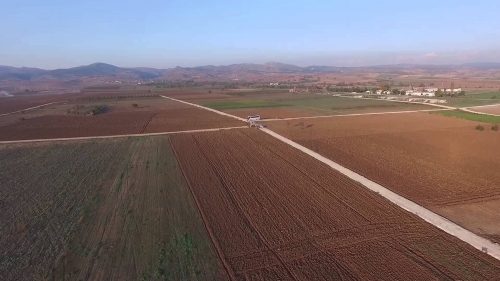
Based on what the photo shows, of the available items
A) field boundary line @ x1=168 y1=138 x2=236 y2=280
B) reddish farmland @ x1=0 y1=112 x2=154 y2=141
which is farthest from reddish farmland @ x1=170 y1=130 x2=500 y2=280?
reddish farmland @ x1=0 y1=112 x2=154 y2=141

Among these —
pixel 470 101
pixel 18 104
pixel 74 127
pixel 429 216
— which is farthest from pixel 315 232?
pixel 18 104

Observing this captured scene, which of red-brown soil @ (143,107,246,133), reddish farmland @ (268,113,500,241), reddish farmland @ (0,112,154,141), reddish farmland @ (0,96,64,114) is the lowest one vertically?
reddish farmland @ (268,113,500,241)

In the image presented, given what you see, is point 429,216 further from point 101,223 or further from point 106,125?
point 106,125

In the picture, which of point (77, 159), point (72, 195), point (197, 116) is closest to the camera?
point (72, 195)

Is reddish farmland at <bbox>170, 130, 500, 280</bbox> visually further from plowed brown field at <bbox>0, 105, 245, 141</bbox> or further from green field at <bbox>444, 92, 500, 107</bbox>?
green field at <bbox>444, 92, 500, 107</bbox>

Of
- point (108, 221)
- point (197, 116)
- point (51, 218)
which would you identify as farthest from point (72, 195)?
point (197, 116)

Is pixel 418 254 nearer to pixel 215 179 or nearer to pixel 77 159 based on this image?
pixel 215 179
